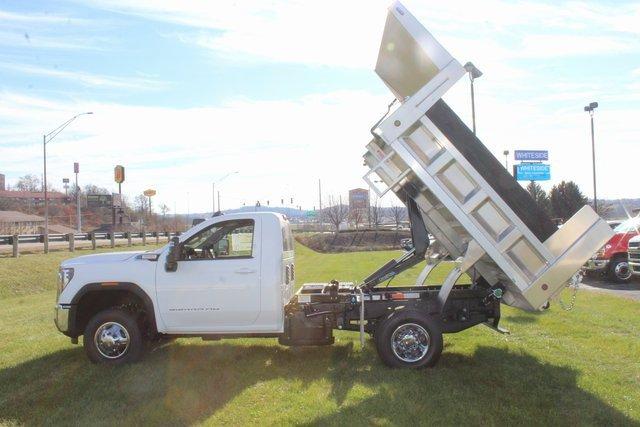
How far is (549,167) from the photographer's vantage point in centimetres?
3130

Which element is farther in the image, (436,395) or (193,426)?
(436,395)

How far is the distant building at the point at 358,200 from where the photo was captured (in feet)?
244

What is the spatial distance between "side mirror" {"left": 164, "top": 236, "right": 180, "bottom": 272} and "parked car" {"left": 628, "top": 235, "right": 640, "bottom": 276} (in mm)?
12979

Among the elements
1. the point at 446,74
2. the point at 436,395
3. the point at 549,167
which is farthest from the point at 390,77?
the point at 549,167

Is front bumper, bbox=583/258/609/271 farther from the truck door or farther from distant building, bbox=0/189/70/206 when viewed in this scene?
distant building, bbox=0/189/70/206

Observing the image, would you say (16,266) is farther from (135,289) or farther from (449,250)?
(449,250)

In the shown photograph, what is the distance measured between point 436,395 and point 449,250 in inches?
94.2

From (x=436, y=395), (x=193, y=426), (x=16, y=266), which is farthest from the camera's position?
(x=16, y=266)

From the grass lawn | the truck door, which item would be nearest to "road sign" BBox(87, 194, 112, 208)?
the grass lawn

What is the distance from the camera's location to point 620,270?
16.7 metres

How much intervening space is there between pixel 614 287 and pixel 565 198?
1152 inches

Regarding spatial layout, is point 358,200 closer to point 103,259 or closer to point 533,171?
point 533,171

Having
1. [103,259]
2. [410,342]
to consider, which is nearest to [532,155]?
[410,342]

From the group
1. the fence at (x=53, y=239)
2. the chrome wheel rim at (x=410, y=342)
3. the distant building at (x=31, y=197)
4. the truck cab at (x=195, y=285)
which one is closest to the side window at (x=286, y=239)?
the truck cab at (x=195, y=285)
